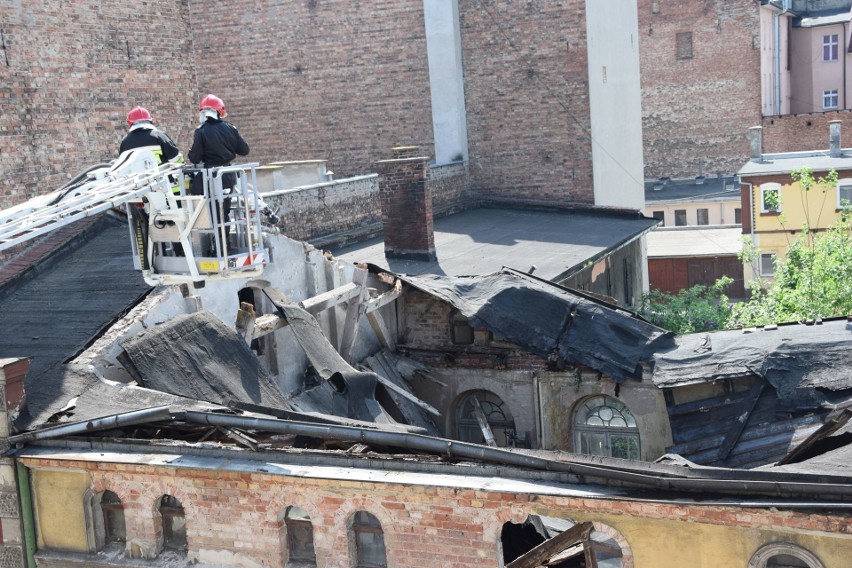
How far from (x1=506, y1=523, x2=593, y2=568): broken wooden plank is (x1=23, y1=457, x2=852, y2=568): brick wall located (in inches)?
4.2

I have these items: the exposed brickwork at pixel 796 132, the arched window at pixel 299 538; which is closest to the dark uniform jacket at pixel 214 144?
the arched window at pixel 299 538

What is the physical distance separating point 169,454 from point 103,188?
2780 millimetres

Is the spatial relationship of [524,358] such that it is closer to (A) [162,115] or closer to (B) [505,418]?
(B) [505,418]

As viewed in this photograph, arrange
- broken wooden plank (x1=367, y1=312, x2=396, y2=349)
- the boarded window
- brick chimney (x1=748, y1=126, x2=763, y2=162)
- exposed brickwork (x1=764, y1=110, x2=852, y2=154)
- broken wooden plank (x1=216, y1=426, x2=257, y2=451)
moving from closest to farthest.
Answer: broken wooden plank (x1=216, y1=426, x2=257, y2=451) → broken wooden plank (x1=367, y1=312, x2=396, y2=349) → brick chimney (x1=748, y1=126, x2=763, y2=162) → exposed brickwork (x1=764, y1=110, x2=852, y2=154) → the boarded window

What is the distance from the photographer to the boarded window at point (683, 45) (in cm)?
4675

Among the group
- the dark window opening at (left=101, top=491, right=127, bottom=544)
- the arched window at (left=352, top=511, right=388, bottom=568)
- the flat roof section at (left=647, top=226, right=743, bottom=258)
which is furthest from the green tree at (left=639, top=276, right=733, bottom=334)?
the flat roof section at (left=647, top=226, right=743, bottom=258)

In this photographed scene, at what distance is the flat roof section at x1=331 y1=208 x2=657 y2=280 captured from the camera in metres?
18.0

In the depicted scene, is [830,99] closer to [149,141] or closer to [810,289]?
[810,289]

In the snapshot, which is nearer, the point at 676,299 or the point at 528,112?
the point at 676,299

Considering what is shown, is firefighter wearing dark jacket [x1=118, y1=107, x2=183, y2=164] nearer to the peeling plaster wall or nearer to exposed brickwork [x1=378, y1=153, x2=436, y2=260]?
the peeling plaster wall

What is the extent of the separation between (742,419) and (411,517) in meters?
5.21

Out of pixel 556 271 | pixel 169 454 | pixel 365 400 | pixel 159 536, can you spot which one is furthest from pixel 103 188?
pixel 556 271

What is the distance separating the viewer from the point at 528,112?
24.7 metres

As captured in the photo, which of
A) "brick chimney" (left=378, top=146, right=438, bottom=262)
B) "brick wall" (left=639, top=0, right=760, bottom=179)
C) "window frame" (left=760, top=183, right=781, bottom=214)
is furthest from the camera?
"brick wall" (left=639, top=0, right=760, bottom=179)
